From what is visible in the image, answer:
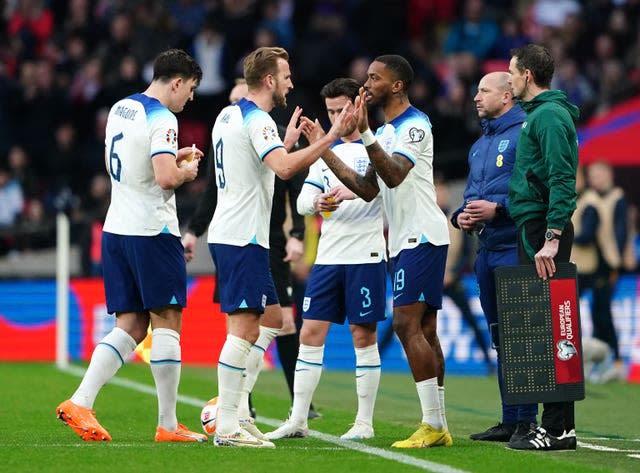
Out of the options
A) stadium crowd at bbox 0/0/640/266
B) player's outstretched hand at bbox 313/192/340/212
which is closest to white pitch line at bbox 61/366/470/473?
player's outstretched hand at bbox 313/192/340/212

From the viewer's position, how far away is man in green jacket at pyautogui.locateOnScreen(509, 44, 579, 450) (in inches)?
320

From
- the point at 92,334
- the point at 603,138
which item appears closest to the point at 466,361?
→ the point at 603,138

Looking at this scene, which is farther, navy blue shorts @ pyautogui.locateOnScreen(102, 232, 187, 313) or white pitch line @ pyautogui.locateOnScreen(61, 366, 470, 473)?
navy blue shorts @ pyautogui.locateOnScreen(102, 232, 187, 313)

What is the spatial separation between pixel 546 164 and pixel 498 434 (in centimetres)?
205

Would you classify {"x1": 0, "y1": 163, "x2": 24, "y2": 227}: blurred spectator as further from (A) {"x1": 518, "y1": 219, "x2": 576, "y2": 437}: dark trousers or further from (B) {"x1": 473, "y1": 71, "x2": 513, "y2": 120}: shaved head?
(A) {"x1": 518, "y1": 219, "x2": 576, "y2": 437}: dark trousers

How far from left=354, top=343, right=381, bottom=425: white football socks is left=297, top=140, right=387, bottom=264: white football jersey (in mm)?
652

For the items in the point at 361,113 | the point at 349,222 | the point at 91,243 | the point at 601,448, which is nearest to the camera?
the point at 361,113

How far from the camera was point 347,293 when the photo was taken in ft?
30.5

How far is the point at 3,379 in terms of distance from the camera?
1435 centimetres

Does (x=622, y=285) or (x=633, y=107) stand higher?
(x=633, y=107)

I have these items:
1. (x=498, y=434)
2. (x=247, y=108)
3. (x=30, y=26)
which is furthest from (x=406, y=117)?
(x=30, y=26)

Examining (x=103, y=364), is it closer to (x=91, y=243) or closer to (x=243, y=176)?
(x=243, y=176)

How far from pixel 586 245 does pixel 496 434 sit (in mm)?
6902

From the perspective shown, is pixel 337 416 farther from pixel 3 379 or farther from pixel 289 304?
pixel 3 379
